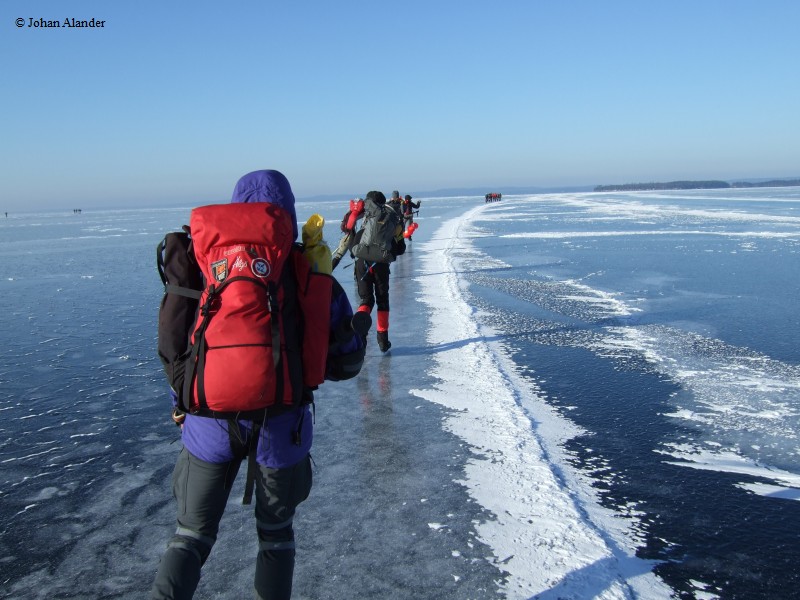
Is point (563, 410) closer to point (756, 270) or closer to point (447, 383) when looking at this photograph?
point (447, 383)

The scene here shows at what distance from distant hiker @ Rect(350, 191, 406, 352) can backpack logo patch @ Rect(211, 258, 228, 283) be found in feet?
13.7

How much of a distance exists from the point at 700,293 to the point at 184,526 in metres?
9.13

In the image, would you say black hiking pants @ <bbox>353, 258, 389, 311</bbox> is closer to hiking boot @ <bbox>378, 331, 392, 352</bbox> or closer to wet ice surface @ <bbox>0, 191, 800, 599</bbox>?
hiking boot @ <bbox>378, 331, 392, 352</bbox>

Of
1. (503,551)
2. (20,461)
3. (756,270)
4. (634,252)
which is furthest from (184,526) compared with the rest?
(634,252)

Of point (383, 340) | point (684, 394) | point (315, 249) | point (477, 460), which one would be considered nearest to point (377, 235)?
point (383, 340)

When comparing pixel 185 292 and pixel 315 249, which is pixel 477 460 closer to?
pixel 315 249

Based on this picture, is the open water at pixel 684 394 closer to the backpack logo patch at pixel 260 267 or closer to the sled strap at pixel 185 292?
the backpack logo patch at pixel 260 267

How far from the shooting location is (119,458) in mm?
3922

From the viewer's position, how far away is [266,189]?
6.99ft

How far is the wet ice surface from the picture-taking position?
8.79 ft

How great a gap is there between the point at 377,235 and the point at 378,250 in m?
0.16

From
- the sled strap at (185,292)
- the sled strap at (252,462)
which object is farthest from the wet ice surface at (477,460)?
the sled strap at (185,292)

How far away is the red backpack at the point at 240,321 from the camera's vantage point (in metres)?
1.94

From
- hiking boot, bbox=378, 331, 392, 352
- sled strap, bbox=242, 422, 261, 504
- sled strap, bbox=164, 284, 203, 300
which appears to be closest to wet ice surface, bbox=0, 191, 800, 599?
hiking boot, bbox=378, 331, 392, 352
